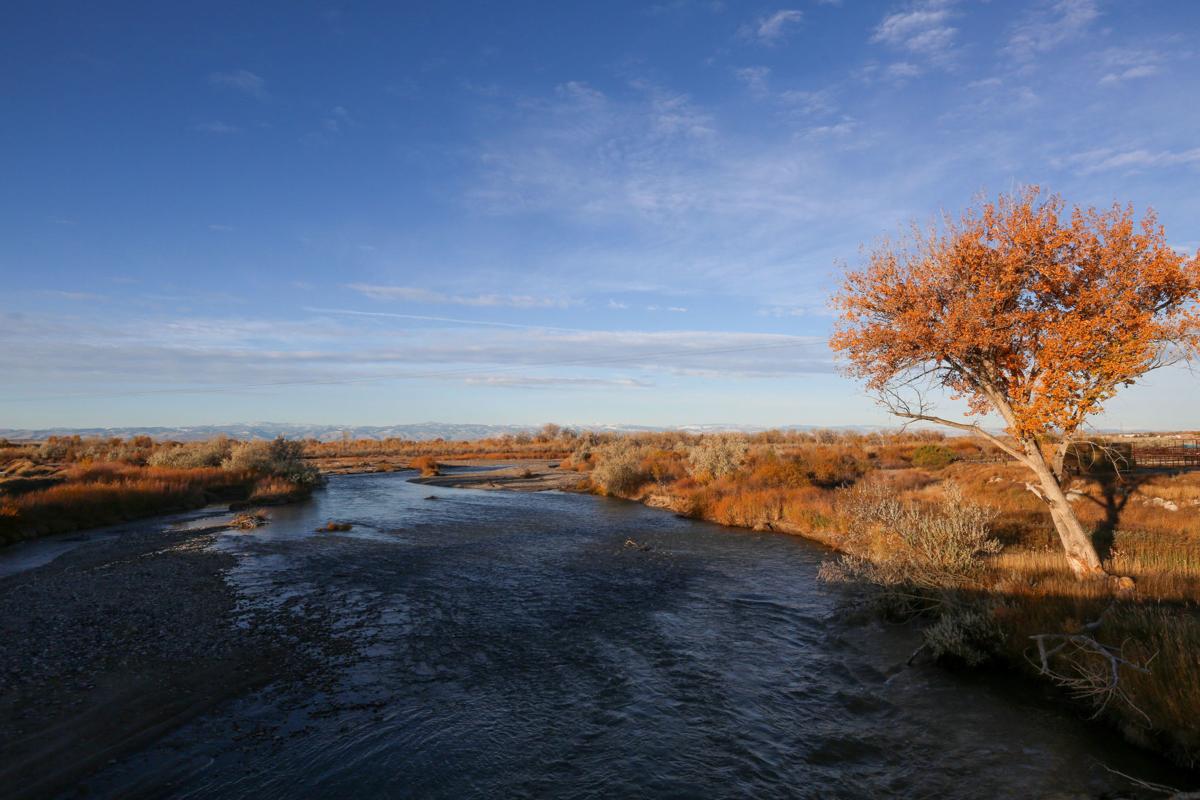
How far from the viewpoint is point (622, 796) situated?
7090 mm

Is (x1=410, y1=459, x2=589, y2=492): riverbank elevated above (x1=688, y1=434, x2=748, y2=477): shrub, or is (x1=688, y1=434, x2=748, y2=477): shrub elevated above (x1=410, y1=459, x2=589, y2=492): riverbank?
(x1=688, y1=434, x2=748, y2=477): shrub

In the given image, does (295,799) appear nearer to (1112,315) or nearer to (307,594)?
(307,594)

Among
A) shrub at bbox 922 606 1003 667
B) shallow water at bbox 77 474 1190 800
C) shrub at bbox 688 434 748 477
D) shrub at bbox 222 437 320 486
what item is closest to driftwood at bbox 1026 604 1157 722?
shallow water at bbox 77 474 1190 800

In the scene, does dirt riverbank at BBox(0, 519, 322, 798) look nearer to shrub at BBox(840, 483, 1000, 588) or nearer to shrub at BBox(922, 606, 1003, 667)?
shrub at BBox(922, 606, 1003, 667)

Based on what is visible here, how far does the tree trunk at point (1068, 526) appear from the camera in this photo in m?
12.1

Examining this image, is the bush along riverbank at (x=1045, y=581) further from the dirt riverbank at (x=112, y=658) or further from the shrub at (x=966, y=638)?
the dirt riverbank at (x=112, y=658)

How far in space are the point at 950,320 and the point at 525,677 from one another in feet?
33.9

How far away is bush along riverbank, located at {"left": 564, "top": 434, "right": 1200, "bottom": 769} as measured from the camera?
25.9 feet

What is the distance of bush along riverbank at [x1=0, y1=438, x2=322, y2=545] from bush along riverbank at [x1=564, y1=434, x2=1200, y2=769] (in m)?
27.2

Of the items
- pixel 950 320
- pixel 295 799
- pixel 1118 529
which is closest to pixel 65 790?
pixel 295 799

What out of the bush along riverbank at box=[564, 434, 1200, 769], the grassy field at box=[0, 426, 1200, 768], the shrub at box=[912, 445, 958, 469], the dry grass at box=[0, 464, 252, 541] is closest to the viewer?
the bush along riverbank at box=[564, 434, 1200, 769]

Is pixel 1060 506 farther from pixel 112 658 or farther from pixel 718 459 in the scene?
pixel 718 459

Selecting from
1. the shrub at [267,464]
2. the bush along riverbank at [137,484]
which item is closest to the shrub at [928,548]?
the bush along riverbank at [137,484]

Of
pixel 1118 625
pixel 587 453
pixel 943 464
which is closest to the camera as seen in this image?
pixel 1118 625
